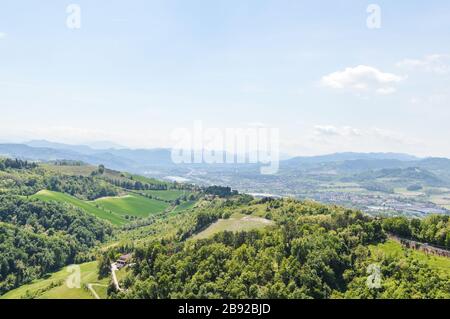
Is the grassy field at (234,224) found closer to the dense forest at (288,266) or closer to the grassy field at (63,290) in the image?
the dense forest at (288,266)

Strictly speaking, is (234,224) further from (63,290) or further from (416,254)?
(416,254)

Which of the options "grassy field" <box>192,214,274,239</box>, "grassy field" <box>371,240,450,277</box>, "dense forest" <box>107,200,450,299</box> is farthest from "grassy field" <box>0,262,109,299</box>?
"grassy field" <box>371,240,450,277</box>

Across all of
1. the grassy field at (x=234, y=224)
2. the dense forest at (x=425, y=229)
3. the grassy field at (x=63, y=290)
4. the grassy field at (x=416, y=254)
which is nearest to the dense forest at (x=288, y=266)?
the grassy field at (x=416, y=254)

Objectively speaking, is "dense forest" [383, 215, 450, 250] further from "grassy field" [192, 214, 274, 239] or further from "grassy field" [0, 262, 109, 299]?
"grassy field" [0, 262, 109, 299]
